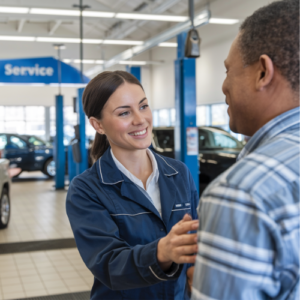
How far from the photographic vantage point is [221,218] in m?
0.75

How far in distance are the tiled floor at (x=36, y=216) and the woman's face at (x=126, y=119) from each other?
4.72 meters

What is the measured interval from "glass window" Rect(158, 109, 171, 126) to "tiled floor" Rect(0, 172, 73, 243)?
1021 cm

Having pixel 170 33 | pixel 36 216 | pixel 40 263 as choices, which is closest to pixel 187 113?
pixel 40 263

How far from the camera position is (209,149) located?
329 inches

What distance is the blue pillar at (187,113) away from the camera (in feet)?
17.8

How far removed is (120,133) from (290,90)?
900mm

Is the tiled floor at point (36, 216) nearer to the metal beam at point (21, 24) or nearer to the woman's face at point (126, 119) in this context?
the woman's face at point (126, 119)

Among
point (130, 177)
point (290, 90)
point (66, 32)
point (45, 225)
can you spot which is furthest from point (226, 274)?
point (66, 32)

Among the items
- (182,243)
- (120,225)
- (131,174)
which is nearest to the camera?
(182,243)

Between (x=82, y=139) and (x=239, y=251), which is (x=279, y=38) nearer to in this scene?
(x=239, y=251)

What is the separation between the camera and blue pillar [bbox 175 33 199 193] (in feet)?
17.8

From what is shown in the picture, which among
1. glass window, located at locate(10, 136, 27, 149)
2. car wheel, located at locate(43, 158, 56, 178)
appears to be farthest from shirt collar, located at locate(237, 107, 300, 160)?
car wheel, located at locate(43, 158, 56, 178)

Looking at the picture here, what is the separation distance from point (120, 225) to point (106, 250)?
0.15 m

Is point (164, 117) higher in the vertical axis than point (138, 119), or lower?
higher
